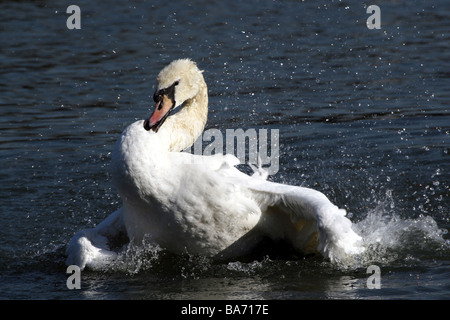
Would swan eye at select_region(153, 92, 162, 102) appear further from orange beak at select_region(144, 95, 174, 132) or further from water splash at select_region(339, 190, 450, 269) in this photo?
water splash at select_region(339, 190, 450, 269)

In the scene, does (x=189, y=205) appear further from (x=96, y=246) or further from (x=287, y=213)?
(x=96, y=246)

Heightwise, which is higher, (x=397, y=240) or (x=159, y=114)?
(x=159, y=114)

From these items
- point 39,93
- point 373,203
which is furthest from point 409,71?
point 39,93

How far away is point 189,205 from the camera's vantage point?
6.19 m

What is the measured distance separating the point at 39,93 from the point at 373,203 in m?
6.65

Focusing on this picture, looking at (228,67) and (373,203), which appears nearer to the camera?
(373,203)

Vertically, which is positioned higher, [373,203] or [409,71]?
[409,71]

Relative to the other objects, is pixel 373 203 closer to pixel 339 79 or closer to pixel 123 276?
pixel 123 276

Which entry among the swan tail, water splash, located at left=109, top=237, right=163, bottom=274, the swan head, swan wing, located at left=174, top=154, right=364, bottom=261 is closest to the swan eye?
the swan head

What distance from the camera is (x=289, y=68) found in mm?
13352

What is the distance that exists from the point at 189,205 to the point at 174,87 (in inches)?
47.4

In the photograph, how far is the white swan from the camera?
605 cm

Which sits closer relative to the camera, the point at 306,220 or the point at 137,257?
the point at 306,220

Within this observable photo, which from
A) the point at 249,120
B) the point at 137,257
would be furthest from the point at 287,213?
the point at 249,120
